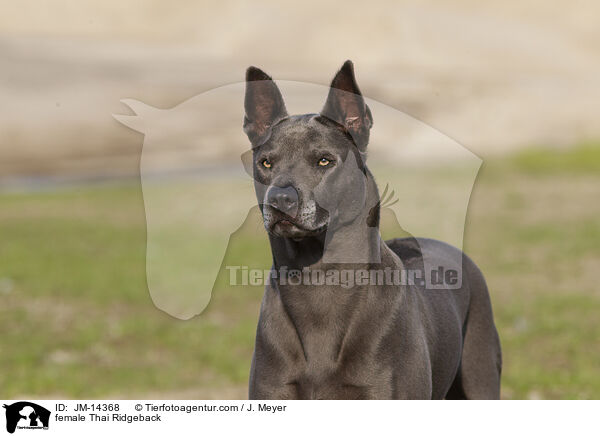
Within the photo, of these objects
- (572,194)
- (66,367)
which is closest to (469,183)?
(66,367)

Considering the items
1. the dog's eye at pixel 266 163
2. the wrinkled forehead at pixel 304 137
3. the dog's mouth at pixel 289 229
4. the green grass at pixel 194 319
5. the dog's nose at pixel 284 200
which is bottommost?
the green grass at pixel 194 319

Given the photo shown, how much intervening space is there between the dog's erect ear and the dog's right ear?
0.32 meters

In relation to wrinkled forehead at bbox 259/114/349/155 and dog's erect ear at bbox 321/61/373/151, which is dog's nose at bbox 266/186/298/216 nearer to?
wrinkled forehead at bbox 259/114/349/155

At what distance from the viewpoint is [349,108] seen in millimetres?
4809

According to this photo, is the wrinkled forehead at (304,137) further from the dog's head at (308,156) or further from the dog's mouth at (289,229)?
the dog's mouth at (289,229)

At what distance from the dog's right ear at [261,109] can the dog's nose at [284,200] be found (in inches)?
24.5

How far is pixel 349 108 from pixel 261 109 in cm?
58

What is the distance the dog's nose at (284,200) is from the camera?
4383 mm

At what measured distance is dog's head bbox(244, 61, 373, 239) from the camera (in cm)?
447
